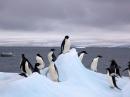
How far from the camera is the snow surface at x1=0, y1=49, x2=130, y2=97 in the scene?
48.4 ft

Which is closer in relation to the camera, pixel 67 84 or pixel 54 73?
pixel 67 84

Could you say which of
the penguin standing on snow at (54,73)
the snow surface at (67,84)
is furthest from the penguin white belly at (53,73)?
the snow surface at (67,84)

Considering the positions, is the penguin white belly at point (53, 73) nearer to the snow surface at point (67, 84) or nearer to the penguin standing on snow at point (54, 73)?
the penguin standing on snow at point (54, 73)

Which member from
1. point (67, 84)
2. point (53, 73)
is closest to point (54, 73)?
point (53, 73)

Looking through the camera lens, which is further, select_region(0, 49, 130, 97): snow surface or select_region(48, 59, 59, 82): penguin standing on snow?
select_region(48, 59, 59, 82): penguin standing on snow

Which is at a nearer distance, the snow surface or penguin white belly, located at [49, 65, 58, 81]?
the snow surface

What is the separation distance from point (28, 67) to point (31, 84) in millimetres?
6433

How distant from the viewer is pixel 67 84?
17.7m

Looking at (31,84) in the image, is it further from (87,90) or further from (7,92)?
(87,90)

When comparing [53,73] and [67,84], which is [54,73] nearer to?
[53,73]

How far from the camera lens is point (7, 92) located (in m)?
14.6

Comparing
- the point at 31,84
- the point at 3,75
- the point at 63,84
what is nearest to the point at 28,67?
the point at 3,75

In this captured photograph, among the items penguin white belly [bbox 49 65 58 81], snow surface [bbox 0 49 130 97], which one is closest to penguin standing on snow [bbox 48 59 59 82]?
penguin white belly [bbox 49 65 58 81]

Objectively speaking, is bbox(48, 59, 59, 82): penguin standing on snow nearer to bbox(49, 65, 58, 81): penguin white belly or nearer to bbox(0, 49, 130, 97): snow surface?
bbox(49, 65, 58, 81): penguin white belly
